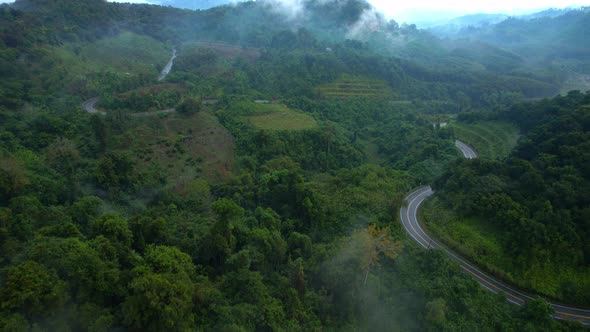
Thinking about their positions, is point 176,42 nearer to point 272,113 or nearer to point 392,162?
point 272,113

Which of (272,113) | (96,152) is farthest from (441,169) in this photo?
(96,152)

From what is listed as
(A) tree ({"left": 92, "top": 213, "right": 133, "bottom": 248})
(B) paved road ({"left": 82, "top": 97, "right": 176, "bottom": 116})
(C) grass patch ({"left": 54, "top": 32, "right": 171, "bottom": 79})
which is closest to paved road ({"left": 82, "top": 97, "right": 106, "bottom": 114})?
(B) paved road ({"left": 82, "top": 97, "right": 176, "bottom": 116})

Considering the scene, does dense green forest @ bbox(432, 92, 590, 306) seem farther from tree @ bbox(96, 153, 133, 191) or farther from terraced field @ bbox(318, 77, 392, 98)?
terraced field @ bbox(318, 77, 392, 98)

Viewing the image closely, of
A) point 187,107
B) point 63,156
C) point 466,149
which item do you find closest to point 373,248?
point 63,156

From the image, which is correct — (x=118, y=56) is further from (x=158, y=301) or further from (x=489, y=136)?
(x=489, y=136)

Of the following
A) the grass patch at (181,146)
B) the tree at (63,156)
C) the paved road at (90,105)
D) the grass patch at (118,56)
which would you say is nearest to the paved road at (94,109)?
the paved road at (90,105)

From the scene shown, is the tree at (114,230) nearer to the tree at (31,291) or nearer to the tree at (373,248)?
the tree at (31,291)
